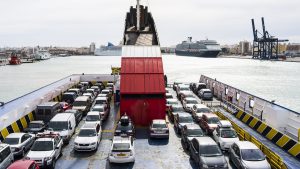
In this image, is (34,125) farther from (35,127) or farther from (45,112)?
(45,112)

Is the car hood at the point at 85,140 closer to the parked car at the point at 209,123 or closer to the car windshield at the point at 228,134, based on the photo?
the car windshield at the point at 228,134

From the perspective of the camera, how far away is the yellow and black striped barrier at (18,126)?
20809mm

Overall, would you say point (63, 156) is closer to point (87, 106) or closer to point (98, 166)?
point (98, 166)

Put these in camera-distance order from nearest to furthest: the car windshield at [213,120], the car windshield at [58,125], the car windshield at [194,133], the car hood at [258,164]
A: the car hood at [258,164] → the car windshield at [194,133] → the car windshield at [58,125] → the car windshield at [213,120]

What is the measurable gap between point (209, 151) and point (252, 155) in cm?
223

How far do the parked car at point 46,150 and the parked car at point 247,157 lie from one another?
395 inches

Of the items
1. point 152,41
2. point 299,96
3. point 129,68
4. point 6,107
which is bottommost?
point 299,96

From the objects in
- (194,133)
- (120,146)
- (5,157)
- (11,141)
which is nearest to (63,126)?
(11,141)

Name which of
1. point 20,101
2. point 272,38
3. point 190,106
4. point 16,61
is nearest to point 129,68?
point 190,106

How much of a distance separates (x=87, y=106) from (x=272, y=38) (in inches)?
6831

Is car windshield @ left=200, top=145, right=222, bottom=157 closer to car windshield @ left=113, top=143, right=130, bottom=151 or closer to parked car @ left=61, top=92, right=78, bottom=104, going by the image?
car windshield @ left=113, top=143, right=130, bottom=151

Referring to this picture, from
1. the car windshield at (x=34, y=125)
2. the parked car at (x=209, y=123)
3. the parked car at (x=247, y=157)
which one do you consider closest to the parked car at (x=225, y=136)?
the parked car at (x=209, y=123)

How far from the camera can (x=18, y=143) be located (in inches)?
741

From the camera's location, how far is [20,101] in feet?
93.3
